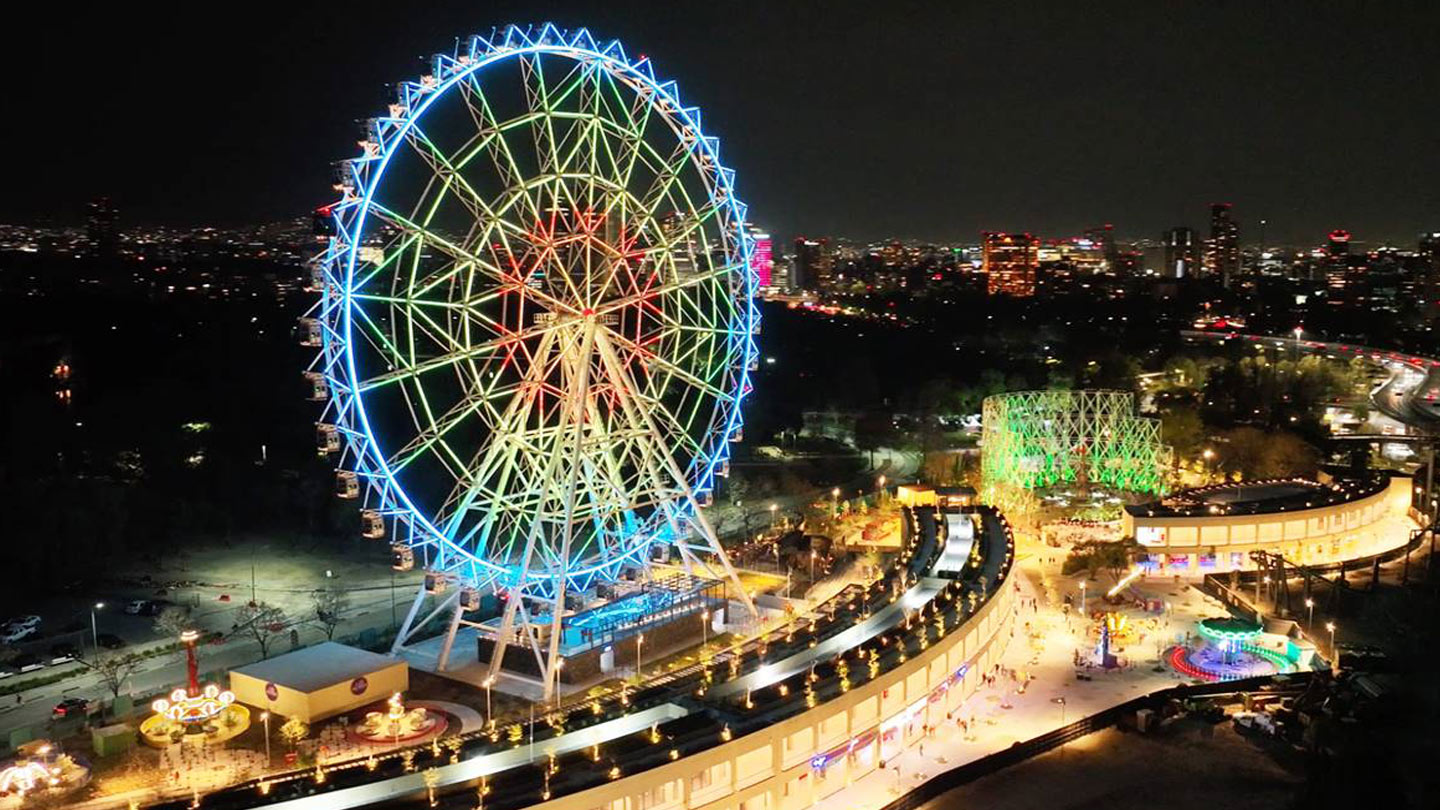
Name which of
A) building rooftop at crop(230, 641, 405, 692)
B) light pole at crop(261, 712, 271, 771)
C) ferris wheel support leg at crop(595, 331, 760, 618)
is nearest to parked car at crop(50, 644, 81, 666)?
building rooftop at crop(230, 641, 405, 692)

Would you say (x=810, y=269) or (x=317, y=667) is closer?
(x=317, y=667)

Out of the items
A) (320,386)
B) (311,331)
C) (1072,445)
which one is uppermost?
(311,331)

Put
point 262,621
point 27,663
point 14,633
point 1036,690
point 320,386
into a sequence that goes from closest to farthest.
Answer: point 320,386, point 1036,690, point 27,663, point 14,633, point 262,621

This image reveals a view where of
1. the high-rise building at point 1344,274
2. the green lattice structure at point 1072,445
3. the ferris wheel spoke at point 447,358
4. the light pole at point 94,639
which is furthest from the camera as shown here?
the high-rise building at point 1344,274

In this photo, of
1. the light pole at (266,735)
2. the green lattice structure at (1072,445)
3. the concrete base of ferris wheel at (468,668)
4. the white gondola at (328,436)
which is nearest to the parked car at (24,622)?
the concrete base of ferris wheel at (468,668)

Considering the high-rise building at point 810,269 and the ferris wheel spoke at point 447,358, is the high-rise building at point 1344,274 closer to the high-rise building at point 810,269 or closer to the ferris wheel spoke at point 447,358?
the high-rise building at point 810,269

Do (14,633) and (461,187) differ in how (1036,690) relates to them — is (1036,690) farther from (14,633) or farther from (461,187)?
(14,633)

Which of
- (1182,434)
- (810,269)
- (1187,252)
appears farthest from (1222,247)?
(1182,434)

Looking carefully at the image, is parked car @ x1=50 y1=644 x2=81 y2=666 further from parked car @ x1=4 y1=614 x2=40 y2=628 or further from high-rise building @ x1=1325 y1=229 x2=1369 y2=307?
high-rise building @ x1=1325 y1=229 x2=1369 y2=307
